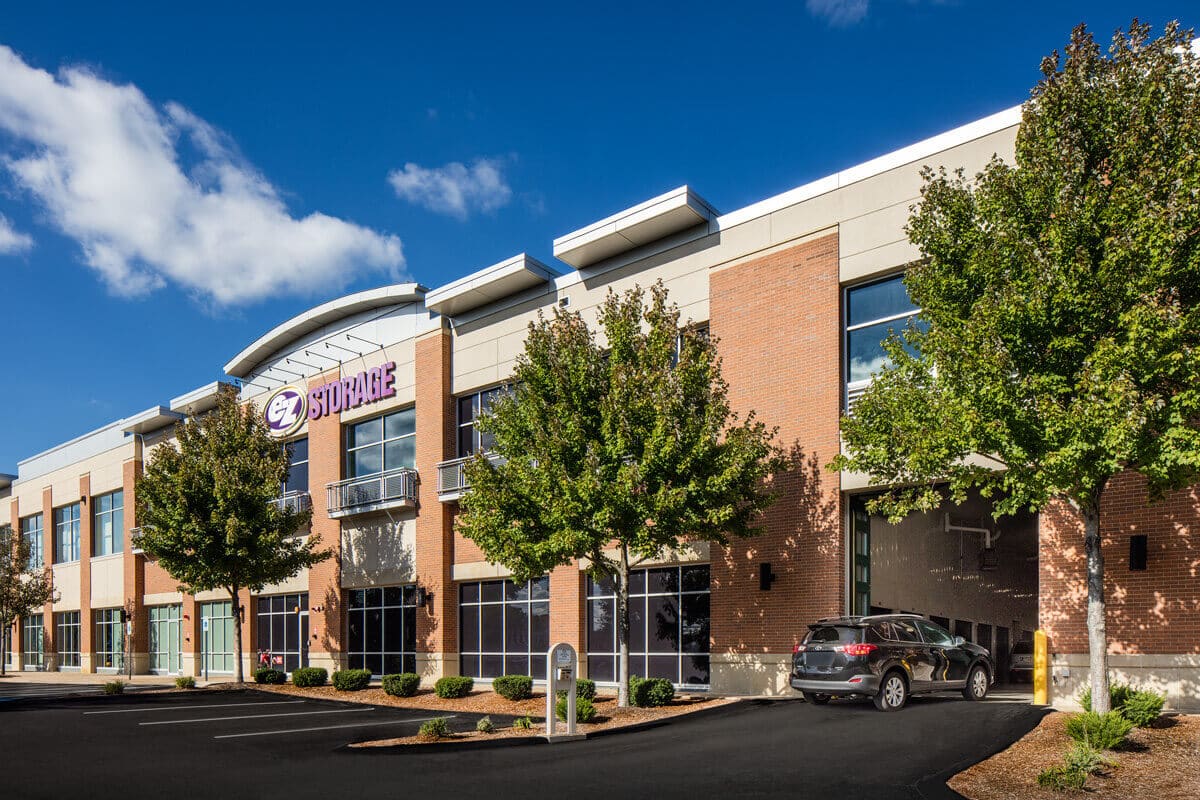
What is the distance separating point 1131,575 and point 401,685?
18.0 metres

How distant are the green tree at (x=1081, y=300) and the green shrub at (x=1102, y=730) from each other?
52.3 inches

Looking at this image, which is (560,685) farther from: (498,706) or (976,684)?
(976,684)

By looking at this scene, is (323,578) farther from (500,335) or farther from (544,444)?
(544,444)

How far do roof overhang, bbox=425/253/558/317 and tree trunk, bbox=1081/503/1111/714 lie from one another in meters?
16.3

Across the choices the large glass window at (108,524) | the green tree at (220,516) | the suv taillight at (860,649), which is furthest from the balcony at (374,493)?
the large glass window at (108,524)

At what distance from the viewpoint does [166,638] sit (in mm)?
41969

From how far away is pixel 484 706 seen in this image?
2317 centimetres

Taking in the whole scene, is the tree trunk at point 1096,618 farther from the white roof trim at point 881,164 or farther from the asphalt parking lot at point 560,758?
the white roof trim at point 881,164

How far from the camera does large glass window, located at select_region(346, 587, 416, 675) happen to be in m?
30.2

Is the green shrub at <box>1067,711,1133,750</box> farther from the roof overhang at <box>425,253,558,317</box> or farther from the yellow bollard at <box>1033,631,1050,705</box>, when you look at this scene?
the roof overhang at <box>425,253,558,317</box>

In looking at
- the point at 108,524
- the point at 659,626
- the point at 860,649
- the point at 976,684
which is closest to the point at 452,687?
the point at 659,626

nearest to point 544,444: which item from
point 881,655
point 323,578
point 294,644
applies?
point 881,655

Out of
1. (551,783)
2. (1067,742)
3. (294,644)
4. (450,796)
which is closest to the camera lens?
(450,796)

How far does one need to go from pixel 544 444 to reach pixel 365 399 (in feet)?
46.2
